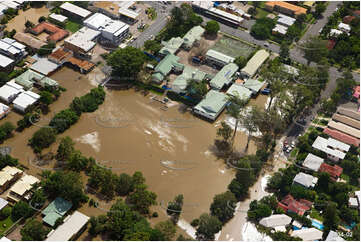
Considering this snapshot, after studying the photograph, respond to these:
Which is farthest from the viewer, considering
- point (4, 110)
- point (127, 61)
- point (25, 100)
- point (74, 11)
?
point (74, 11)

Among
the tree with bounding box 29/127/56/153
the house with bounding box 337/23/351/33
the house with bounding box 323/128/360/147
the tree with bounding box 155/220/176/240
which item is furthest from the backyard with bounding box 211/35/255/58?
the tree with bounding box 155/220/176/240

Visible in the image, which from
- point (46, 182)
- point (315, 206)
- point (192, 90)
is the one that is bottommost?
point (46, 182)

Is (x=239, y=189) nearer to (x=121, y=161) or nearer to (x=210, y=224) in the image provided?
(x=210, y=224)

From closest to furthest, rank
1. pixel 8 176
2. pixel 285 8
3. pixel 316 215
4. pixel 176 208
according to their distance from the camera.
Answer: pixel 176 208, pixel 316 215, pixel 8 176, pixel 285 8

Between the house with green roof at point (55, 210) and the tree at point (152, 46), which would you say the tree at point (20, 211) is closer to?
the house with green roof at point (55, 210)

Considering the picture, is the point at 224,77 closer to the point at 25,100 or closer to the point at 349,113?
the point at 349,113

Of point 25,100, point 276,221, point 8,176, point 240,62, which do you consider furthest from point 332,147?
point 25,100

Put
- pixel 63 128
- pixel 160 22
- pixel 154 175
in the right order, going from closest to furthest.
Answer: pixel 154 175, pixel 63 128, pixel 160 22

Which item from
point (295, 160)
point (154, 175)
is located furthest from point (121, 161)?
point (295, 160)
